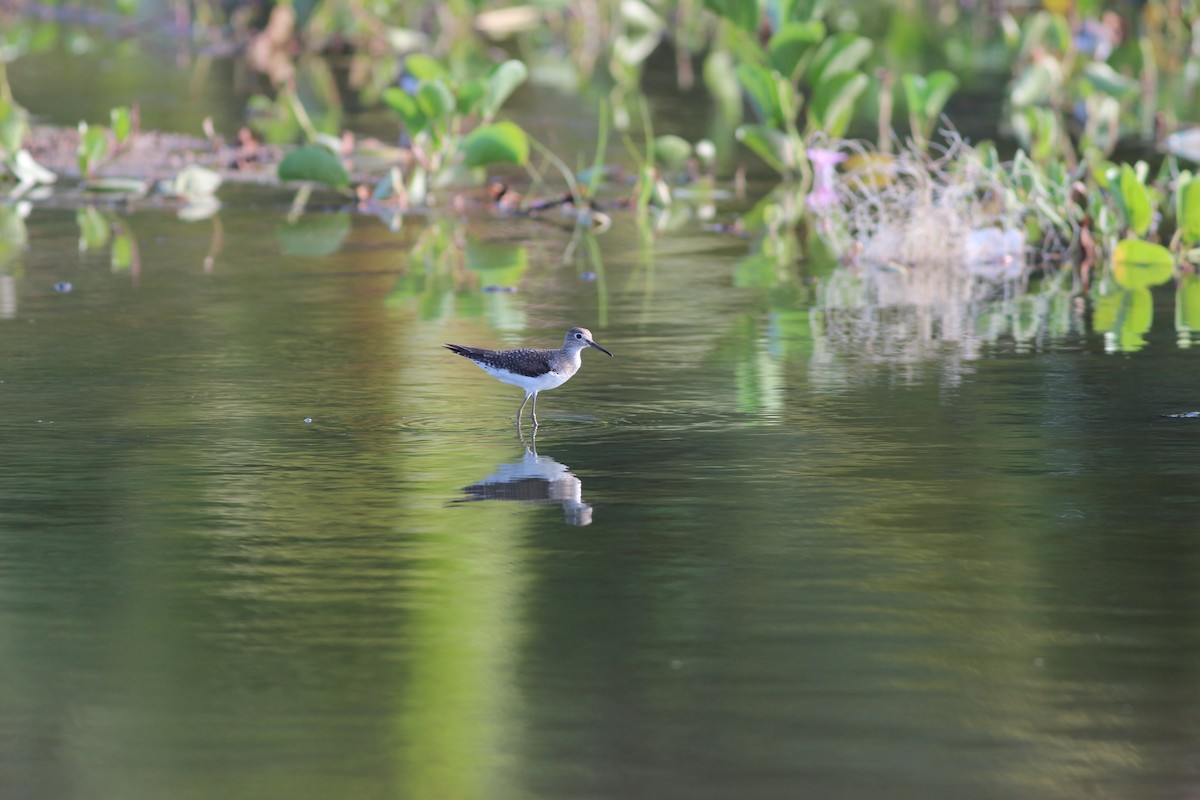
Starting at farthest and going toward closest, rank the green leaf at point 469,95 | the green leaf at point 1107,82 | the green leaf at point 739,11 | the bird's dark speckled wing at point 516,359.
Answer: the green leaf at point 1107,82 < the green leaf at point 739,11 < the green leaf at point 469,95 < the bird's dark speckled wing at point 516,359

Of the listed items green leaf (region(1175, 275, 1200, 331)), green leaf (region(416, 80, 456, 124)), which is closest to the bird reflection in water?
green leaf (region(1175, 275, 1200, 331))

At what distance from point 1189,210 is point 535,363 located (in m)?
6.14

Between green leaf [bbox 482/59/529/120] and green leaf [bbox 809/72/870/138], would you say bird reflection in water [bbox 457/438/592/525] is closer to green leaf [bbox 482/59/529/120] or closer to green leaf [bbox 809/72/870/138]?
green leaf [bbox 482/59/529/120]

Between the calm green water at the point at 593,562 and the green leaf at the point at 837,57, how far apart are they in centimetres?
542

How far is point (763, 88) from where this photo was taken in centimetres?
1784

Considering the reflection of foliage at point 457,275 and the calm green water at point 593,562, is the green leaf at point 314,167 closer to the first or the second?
the reflection of foliage at point 457,275

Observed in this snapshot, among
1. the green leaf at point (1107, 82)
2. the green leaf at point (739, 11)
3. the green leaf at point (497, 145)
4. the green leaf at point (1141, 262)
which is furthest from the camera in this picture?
the green leaf at point (1107, 82)

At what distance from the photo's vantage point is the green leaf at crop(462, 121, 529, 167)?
16219mm

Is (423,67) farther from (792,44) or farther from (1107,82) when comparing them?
(1107,82)

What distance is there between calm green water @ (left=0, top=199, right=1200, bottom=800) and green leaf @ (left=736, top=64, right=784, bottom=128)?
204 inches

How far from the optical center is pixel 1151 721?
19.4 feet

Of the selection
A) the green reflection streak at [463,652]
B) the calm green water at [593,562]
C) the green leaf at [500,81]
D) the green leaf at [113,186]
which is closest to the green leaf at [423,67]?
the green leaf at [500,81]

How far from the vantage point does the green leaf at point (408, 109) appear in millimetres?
16344

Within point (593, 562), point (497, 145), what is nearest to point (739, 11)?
point (497, 145)
